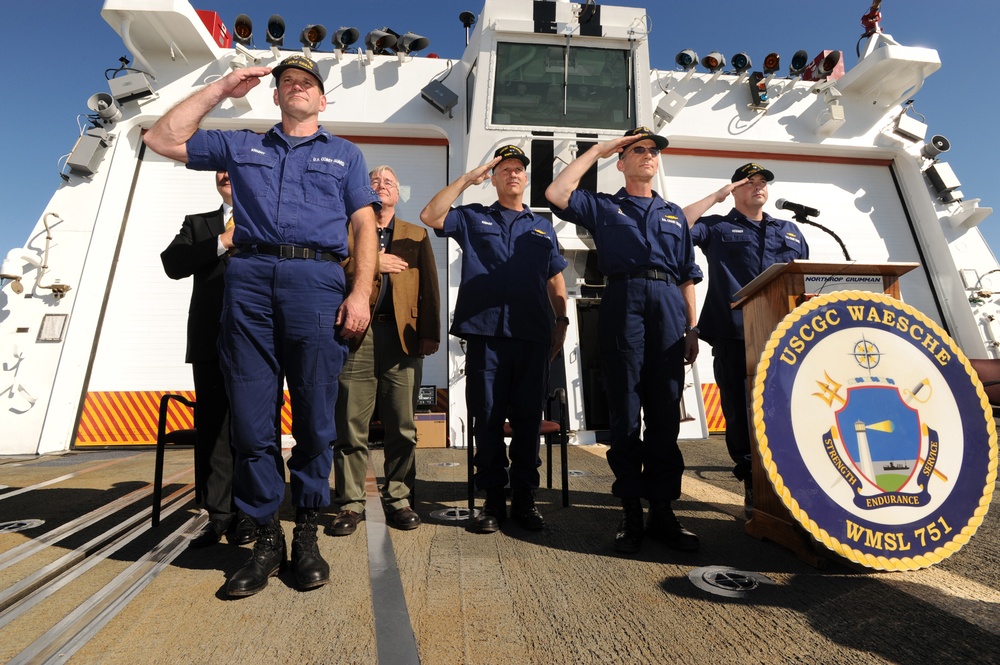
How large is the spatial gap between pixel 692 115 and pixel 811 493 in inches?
313

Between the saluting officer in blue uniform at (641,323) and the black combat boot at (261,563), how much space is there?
4.66 ft

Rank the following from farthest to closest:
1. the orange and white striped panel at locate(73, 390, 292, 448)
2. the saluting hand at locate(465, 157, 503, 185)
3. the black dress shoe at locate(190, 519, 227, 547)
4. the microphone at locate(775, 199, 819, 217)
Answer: the orange and white striped panel at locate(73, 390, 292, 448), the microphone at locate(775, 199, 819, 217), the saluting hand at locate(465, 157, 503, 185), the black dress shoe at locate(190, 519, 227, 547)

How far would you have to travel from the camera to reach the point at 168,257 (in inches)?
98.5

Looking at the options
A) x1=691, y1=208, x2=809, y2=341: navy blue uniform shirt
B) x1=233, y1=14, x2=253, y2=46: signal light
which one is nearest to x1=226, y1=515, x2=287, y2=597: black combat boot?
x1=691, y1=208, x2=809, y2=341: navy blue uniform shirt

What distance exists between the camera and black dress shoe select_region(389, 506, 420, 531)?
2549mm

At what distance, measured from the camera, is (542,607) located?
5.33ft

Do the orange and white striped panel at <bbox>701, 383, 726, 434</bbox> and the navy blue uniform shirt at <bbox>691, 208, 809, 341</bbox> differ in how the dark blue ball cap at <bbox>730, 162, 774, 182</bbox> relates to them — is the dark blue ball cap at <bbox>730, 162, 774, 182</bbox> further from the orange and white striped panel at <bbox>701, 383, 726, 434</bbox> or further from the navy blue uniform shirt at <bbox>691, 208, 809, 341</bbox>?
the orange and white striped panel at <bbox>701, 383, 726, 434</bbox>

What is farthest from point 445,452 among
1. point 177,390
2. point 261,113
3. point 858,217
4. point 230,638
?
point 858,217

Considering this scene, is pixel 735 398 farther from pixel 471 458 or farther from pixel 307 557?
pixel 307 557

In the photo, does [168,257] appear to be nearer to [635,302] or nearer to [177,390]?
[635,302]

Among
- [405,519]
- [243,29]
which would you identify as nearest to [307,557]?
[405,519]

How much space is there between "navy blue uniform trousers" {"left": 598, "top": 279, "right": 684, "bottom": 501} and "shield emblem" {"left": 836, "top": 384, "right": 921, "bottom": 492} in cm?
72

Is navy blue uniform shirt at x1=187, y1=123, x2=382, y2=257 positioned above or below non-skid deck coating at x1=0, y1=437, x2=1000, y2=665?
above

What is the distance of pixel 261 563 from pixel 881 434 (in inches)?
91.1
